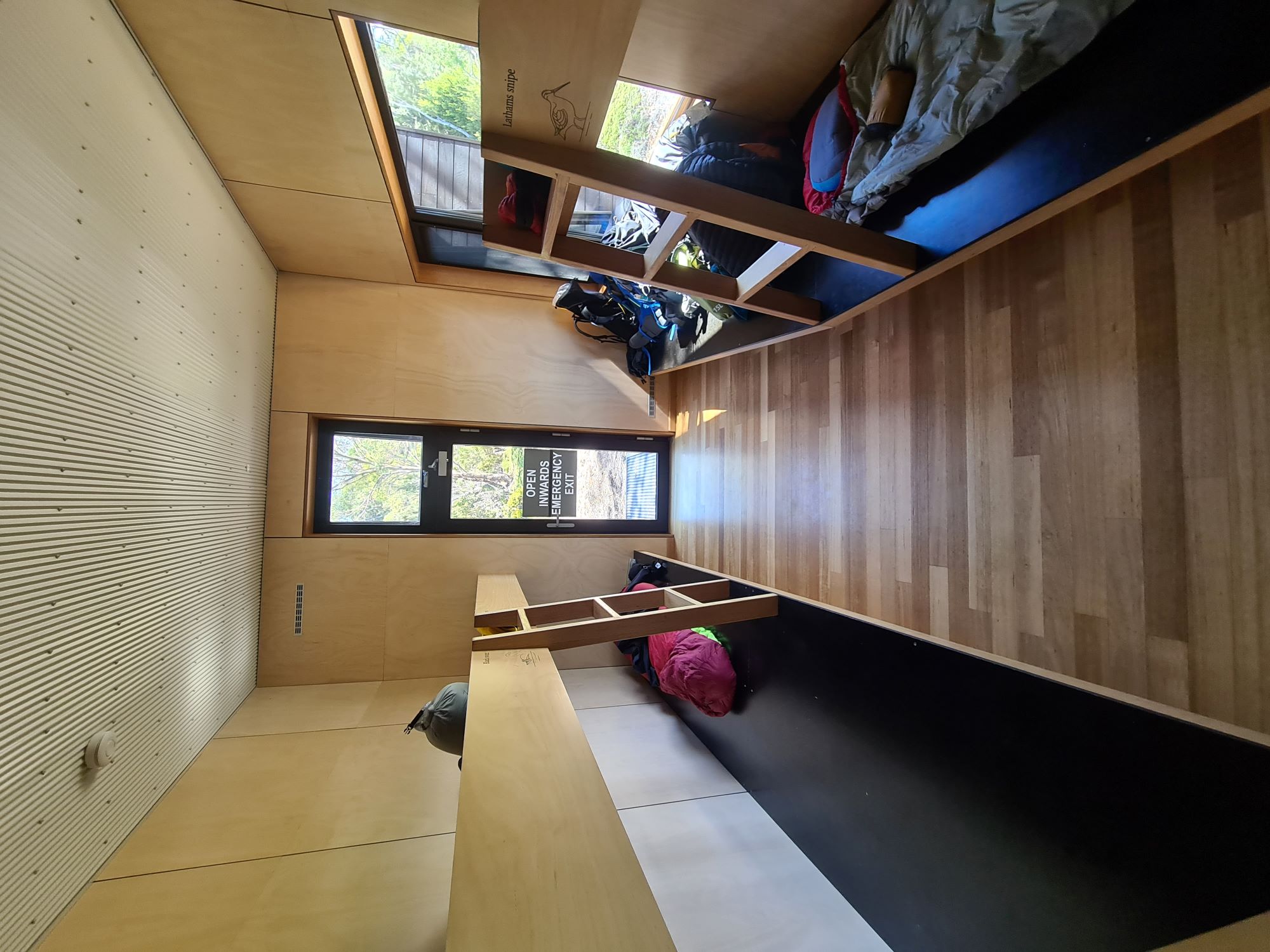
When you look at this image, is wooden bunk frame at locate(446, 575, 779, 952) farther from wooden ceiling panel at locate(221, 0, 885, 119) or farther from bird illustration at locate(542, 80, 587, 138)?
wooden ceiling panel at locate(221, 0, 885, 119)

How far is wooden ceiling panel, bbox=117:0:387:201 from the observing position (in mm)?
1394

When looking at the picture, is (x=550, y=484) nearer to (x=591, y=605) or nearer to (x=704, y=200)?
(x=591, y=605)

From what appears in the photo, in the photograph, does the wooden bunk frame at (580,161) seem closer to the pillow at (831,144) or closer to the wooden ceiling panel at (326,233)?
the pillow at (831,144)

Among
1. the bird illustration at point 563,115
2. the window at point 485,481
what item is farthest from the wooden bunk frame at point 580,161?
the window at point 485,481

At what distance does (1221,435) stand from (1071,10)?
0.75m

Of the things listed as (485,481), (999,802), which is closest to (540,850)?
(999,802)

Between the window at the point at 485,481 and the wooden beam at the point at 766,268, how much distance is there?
1.91 m

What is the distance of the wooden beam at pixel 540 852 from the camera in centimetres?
66

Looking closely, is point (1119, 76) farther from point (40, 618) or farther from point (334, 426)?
point (334, 426)

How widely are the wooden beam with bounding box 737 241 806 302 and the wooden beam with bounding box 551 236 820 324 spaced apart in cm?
3

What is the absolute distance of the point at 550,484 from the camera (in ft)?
10.8

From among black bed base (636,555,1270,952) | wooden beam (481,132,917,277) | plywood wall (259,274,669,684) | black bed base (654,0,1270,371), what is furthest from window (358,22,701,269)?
black bed base (636,555,1270,952)

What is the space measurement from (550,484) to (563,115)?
247cm

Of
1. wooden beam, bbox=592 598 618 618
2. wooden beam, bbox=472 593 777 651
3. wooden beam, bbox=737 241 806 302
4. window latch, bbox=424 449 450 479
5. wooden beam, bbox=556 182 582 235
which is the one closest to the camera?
wooden beam, bbox=556 182 582 235
